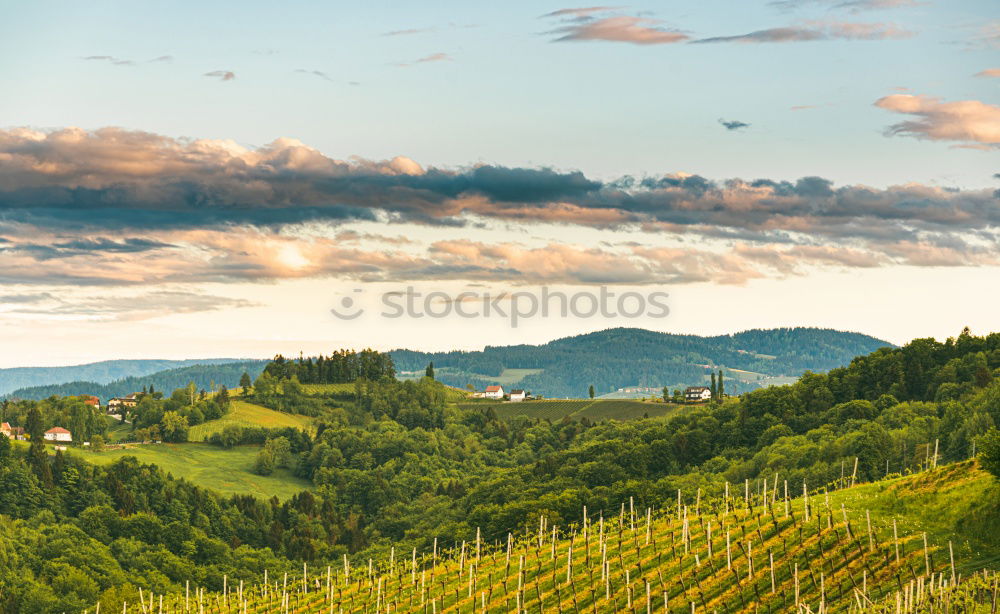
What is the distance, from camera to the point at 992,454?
190ft

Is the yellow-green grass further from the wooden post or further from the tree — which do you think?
the tree

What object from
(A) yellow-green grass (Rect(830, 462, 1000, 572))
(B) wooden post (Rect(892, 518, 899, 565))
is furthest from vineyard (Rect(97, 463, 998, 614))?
(A) yellow-green grass (Rect(830, 462, 1000, 572))

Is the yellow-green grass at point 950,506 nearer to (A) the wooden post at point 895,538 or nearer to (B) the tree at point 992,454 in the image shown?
(A) the wooden post at point 895,538

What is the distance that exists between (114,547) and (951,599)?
177 meters

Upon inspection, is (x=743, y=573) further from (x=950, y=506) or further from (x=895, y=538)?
(x=950, y=506)

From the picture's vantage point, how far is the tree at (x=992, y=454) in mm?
57906

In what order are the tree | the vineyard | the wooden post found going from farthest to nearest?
the tree < the wooden post < the vineyard

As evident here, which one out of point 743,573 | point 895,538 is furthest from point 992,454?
point 743,573

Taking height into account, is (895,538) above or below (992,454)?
below

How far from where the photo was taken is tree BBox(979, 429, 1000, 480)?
→ 5791cm

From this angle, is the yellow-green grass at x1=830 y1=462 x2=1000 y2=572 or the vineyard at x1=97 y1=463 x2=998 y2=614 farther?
the yellow-green grass at x1=830 y1=462 x2=1000 y2=572

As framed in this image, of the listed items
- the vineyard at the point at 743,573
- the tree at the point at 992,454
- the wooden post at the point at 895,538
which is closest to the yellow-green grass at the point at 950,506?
the vineyard at the point at 743,573

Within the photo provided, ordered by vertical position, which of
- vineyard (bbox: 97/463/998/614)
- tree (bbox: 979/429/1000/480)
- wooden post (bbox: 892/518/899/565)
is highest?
tree (bbox: 979/429/1000/480)

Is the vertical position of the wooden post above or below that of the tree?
below
